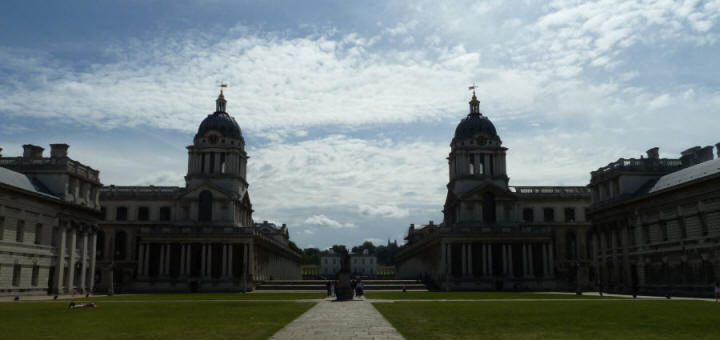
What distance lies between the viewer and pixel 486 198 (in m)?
91.7

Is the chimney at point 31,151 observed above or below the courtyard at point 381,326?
above

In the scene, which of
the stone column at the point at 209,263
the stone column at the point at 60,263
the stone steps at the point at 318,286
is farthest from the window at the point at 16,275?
the stone steps at the point at 318,286

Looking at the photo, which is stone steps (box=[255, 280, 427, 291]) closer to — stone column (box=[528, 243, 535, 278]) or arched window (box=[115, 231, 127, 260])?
stone column (box=[528, 243, 535, 278])

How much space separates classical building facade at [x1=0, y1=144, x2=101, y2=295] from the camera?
54094 millimetres

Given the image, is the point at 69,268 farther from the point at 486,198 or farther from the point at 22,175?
the point at 486,198

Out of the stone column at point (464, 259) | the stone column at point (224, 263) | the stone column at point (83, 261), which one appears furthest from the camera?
the stone column at point (464, 259)

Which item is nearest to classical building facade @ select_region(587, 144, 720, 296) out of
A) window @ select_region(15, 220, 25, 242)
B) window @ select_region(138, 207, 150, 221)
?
window @ select_region(15, 220, 25, 242)

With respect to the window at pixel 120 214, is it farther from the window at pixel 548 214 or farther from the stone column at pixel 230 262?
the window at pixel 548 214

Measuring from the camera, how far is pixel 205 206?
294 ft

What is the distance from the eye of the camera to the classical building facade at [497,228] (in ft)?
281

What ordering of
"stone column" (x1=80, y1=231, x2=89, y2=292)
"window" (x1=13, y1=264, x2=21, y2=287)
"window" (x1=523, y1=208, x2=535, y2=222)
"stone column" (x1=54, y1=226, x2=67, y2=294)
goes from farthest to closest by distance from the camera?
"window" (x1=523, y1=208, x2=535, y2=222) → "stone column" (x1=80, y1=231, x2=89, y2=292) → "stone column" (x1=54, y1=226, x2=67, y2=294) → "window" (x1=13, y1=264, x2=21, y2=287)

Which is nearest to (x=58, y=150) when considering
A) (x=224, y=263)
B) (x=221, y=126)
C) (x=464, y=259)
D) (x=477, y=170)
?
(x=224, y=263)

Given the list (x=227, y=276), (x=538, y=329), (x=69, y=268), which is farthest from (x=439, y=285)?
(x=538, y=329)

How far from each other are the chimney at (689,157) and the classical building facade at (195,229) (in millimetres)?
55835
